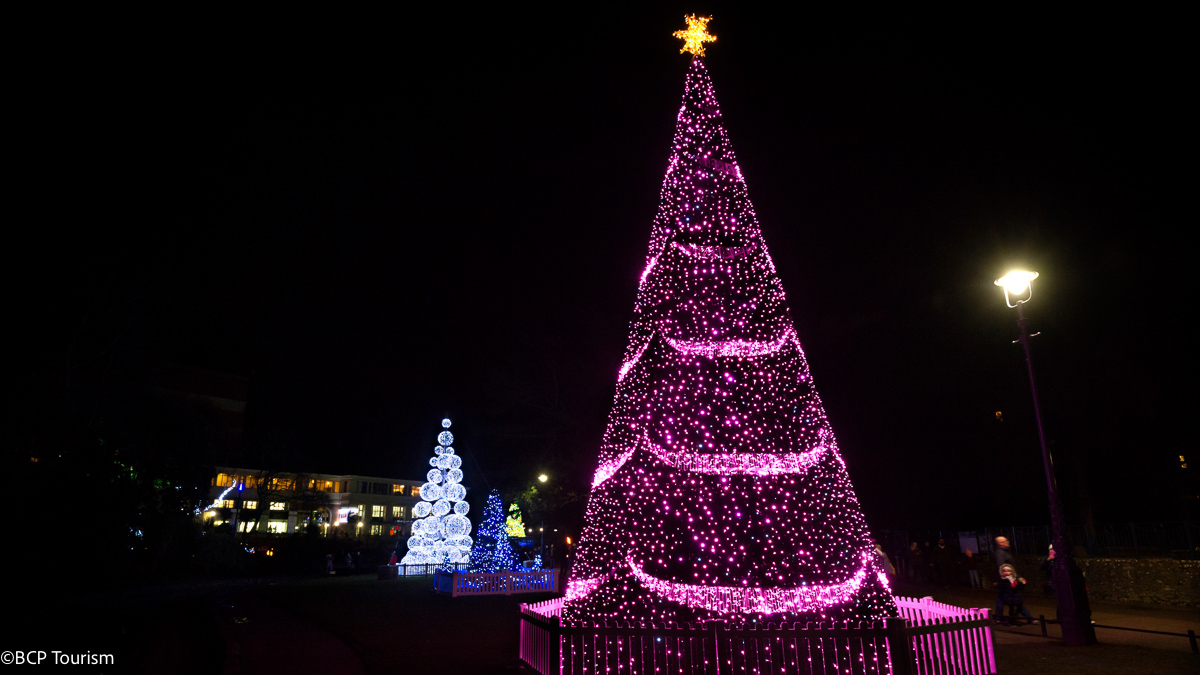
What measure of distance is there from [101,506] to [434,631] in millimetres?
14131

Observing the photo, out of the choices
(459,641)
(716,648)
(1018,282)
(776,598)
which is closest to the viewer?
(716,648)

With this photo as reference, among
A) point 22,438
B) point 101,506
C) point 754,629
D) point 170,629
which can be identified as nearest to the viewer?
point 754,629

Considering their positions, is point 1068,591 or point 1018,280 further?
point 1018,280

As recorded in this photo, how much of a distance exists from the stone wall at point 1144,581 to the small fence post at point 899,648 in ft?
38.5

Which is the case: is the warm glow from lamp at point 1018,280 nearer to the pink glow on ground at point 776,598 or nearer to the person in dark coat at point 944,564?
the pink glow on ground at point 776,598

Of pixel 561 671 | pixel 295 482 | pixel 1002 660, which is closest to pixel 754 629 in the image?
pixel 561 671

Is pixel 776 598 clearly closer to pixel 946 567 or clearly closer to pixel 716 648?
pixel 716 648

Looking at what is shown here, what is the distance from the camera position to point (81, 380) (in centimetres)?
2292

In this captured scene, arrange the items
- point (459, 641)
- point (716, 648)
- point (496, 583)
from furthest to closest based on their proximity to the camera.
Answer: point (496, 583), point (459, 641), point (716, 648)

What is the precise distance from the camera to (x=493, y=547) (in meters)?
24.7

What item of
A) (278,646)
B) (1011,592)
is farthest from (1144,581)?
(278,646)

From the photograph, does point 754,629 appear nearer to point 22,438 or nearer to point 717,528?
point 717,528

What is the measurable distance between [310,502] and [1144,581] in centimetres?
5351

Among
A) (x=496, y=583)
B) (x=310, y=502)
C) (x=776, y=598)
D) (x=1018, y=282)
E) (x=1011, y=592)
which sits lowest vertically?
(x=496, y=583)
